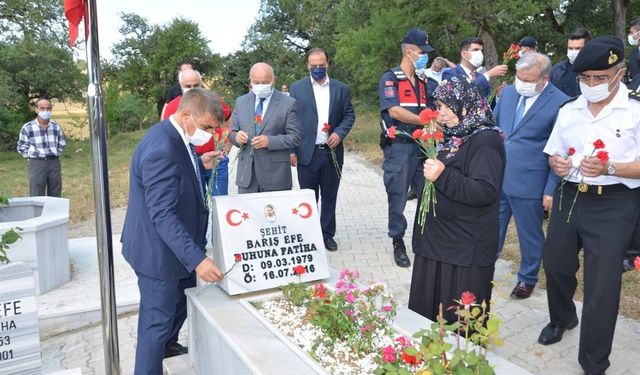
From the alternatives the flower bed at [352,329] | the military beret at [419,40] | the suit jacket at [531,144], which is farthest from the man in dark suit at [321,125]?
the flower bed at [352,329]

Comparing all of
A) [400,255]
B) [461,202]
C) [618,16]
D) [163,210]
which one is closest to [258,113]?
[400,255]

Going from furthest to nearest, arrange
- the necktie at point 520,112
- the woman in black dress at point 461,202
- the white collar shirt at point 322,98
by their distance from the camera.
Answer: the white collar shirt at point 322,98, the necktie at point 520,112, the woman in black dress at point 461,202

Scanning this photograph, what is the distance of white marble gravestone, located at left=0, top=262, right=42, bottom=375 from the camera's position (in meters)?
2.96

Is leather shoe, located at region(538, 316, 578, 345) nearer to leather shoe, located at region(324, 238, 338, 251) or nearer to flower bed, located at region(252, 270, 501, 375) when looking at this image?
flower bed, located at region(252, 270, 501, 375)

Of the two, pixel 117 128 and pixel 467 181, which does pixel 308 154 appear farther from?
pixel 117 128

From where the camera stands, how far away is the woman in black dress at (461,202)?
2785 mm

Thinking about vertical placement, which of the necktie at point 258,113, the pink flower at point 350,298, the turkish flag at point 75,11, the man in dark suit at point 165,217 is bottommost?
the pink flower at point 350,298

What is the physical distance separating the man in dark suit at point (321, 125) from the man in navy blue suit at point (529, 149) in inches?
70.5

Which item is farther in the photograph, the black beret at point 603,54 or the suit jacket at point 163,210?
the black beret at point 603,54

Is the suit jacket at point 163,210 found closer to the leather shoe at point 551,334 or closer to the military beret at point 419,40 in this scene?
the leather shoe at point 551,334

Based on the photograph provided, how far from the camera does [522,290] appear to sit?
4.70 meters

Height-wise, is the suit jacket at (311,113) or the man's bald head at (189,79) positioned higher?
the man's bald head at (189,79)

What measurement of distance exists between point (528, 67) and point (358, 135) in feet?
54.0

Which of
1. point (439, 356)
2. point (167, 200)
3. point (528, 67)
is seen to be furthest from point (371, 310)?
point (528, 67)
